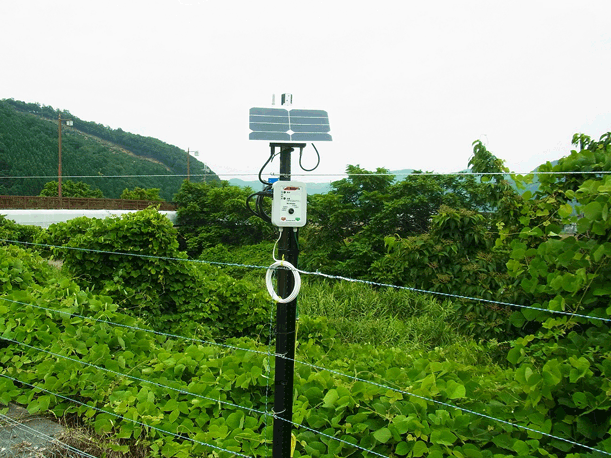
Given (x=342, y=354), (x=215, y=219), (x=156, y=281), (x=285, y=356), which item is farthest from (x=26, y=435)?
(x=215, y=219)

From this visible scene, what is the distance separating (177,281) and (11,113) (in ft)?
173

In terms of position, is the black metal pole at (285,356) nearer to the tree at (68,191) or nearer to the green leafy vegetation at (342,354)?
the green leafy vegetation at (342,354)

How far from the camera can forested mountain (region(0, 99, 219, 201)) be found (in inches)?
1385

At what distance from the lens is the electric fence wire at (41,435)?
73.9 inches

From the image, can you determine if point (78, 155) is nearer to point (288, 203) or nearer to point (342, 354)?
point (342, 354)

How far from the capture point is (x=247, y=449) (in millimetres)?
1726

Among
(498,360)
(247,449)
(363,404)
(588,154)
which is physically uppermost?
(588,154)

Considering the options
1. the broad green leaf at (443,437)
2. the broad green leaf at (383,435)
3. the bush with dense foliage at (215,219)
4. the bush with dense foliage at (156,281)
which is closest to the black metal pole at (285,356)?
the broad green leaf at (383,435)

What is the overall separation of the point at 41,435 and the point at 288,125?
1809 mm

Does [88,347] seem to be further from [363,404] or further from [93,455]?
[363,404]

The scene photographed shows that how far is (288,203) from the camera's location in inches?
59.9

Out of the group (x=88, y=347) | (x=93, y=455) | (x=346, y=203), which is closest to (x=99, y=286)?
(x=88, y=347)

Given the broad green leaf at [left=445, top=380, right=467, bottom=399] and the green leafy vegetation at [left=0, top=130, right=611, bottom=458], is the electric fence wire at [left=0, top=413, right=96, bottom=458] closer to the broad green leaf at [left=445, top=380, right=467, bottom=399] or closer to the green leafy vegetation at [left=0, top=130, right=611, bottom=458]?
the green leafy vegetation at [left=0, top=130, right=611, bottom=458]

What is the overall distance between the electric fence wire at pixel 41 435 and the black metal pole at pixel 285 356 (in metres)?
0.90
